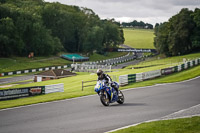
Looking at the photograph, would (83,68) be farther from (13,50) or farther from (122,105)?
(122,105)

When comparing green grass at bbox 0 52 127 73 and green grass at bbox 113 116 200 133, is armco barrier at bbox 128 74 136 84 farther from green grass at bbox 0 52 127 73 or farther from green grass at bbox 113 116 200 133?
green grass at bbox 0 52 127 73

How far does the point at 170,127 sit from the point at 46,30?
8897 cm

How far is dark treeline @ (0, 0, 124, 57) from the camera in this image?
8175 centimetres

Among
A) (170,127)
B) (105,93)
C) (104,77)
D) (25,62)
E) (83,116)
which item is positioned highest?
(104,77)

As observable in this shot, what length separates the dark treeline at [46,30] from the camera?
8175 cm

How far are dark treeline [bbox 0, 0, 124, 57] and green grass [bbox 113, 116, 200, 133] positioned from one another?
6985 cm

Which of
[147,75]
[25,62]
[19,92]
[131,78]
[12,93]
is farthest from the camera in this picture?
[25,62]

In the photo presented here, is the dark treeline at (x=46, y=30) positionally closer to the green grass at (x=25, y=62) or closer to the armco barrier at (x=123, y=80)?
the green grass at (x=25, y=62)

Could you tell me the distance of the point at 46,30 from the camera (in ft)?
320

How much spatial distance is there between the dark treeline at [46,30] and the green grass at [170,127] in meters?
69.9

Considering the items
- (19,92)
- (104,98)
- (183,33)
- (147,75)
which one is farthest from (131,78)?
(183,33)

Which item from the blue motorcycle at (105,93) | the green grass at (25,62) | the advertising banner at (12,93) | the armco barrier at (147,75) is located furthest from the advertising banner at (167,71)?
the green grass at (25,62)

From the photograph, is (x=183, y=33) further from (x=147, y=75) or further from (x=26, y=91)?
(x=26, y=91)

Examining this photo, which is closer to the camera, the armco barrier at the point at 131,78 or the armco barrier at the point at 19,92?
the armco barrier at the point at 19,92
